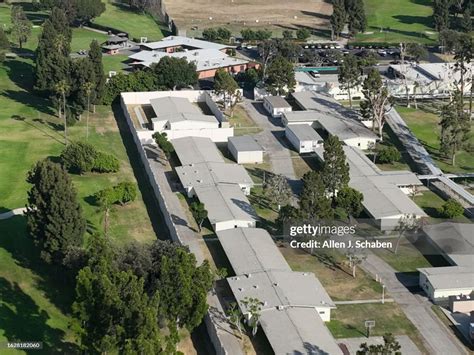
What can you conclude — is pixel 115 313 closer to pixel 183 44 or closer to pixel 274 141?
pixel 274 141

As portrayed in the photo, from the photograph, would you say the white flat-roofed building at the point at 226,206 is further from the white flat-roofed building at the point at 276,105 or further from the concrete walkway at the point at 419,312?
the white flat-roofed building at the point at 276,105

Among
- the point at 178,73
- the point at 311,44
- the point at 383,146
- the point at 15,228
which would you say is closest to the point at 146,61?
the point at 178,73

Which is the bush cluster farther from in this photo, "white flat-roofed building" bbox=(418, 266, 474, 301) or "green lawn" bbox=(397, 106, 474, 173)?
"green lawn" bbox=(397, 106, 474, 173)

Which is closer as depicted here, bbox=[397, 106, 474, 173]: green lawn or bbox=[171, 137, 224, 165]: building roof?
bbox=[171, 137, 224, 165]: building roof

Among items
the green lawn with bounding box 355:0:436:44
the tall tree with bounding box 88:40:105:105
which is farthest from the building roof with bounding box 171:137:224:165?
the green lawn with bounding box 355:0:436:44

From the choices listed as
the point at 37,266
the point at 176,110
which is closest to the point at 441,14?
the point at 176,110

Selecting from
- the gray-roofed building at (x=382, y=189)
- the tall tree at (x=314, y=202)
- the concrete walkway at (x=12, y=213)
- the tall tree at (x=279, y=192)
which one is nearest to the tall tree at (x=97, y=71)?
the gray-roofed building at (x=382, y=189)

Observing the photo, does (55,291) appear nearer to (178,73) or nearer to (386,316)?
(386,316)
